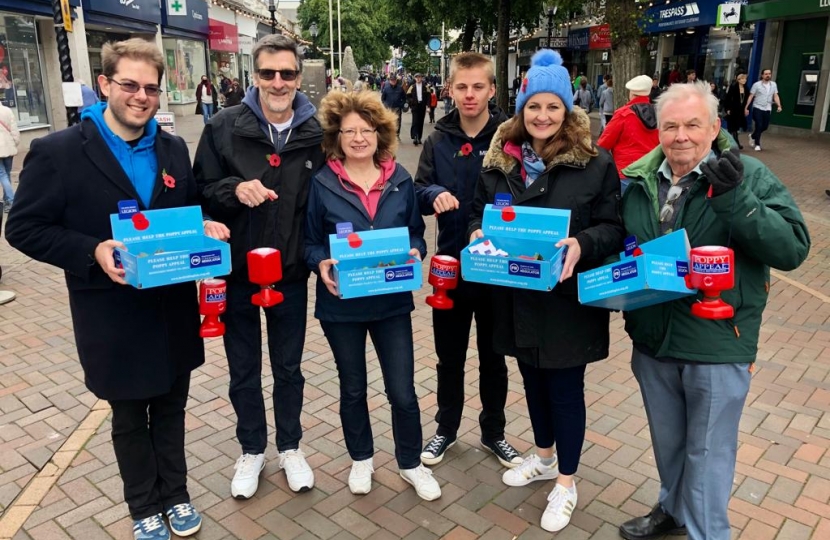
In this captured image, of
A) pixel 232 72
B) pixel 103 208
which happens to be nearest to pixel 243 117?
pixel 103 208

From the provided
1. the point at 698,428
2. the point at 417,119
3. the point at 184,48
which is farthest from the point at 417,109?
the point at 698,428

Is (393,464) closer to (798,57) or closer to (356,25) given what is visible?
(798,57)

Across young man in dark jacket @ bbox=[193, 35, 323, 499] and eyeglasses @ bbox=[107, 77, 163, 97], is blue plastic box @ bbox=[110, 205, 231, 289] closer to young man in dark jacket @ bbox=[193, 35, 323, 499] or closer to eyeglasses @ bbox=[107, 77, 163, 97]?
young man in dark jacket @ bbox=[193, 35, 323, 499]

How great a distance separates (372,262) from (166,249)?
85cm

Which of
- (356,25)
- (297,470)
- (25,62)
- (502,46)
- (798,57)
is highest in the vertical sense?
(356,25)

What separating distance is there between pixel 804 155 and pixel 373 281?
16405 millimetres

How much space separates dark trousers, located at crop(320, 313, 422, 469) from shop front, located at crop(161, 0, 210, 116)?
26.6 metres

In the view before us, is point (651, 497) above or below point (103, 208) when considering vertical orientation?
below

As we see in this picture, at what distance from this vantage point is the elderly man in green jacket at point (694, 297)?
2.35 m

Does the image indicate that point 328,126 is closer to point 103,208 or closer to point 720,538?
point 103,208

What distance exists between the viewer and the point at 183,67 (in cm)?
3006

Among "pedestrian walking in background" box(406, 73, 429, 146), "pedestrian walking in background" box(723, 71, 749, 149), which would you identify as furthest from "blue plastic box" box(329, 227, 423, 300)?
"pedestrian walking in background" box(723, 71, 749, 149)

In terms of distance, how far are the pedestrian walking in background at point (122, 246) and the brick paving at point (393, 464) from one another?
411 mm

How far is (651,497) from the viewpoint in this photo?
338 centimetres
